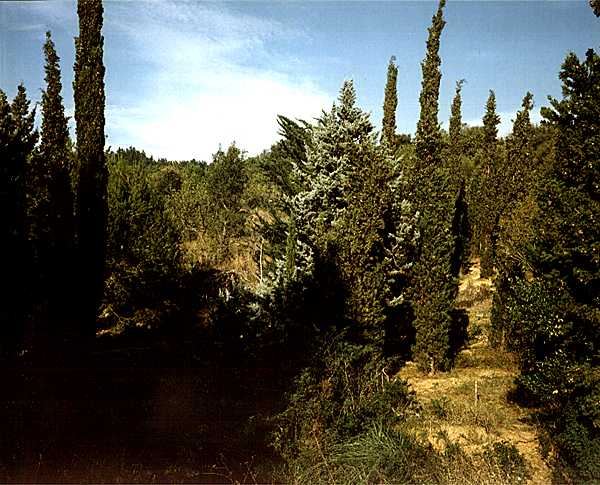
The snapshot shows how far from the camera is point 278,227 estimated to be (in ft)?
70.3

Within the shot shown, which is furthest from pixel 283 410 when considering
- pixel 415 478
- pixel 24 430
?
pixel 24 430

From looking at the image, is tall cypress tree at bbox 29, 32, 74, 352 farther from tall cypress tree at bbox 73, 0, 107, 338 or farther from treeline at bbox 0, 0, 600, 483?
tall cypress tree at bbox 73, 0, 107, 338

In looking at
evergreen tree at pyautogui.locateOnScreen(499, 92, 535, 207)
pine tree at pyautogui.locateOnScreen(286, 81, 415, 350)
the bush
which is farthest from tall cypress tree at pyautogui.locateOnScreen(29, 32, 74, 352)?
evergreen tree at pyautogui.locateOnScreen(499, 92, 535, 207)

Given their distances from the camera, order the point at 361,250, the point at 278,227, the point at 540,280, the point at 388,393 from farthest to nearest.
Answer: the point at 278,227 → the point at 361,250 → the point at 388,393 → the point at 540,280

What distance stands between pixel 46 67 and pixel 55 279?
10.9 meters

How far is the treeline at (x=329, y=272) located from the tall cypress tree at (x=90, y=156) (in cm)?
5

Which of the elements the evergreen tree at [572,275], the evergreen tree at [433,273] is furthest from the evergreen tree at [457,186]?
the evergreen tree at [572,275]

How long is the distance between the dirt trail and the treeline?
2.18 ft

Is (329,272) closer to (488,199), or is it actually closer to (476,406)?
(476,406)

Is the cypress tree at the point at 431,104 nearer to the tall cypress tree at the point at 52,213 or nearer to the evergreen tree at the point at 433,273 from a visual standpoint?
the evergreen tree at the point at 433,273

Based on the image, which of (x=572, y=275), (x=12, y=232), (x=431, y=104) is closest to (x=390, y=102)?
(x=431, y=104)

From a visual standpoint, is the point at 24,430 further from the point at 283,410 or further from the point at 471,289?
the point at 471,289

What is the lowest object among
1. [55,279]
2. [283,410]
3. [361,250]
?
[283,410]

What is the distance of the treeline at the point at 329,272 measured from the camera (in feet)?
32.3
